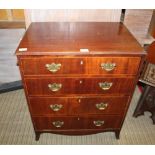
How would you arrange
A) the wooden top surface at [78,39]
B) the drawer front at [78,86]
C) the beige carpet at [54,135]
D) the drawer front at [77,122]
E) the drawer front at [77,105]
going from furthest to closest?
the beige carpet at [54,135] < the drawer front at [77,122] < the drawer front at [77,105] < the drawer front at [78,86] < the wooden top surface at [78,39]

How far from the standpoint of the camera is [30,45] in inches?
45.3

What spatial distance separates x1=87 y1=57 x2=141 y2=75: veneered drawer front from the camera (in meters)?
1.14

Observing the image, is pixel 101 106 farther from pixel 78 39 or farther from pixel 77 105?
pixel 78 39

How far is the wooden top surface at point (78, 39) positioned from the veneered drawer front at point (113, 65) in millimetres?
55

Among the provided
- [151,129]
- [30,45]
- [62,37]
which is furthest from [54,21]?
[151,129]

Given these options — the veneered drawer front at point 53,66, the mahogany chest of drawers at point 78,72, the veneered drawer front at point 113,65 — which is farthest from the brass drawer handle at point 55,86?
the veneered drawer front at point 113,65

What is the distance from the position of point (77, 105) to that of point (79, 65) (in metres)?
0.40

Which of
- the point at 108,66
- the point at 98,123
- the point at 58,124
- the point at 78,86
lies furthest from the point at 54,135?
the point at 108,66

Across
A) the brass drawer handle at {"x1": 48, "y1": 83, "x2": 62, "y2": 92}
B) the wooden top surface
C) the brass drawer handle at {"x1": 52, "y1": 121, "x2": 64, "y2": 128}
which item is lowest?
the brass drawer handle at {"x1": 52, "y1": 121, "x2": 64, "y2": 128}

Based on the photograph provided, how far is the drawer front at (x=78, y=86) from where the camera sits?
4.09 feet

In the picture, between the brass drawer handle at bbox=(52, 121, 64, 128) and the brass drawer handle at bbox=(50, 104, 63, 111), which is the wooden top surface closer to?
the brass drawer handle at bbox=(50, 104, 63, 111)

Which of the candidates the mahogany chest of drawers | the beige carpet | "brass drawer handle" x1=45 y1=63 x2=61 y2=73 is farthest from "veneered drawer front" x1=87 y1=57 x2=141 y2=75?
the beige carpet

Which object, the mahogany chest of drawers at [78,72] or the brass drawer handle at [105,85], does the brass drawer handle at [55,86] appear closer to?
the mahogany chest of drawers at [78,72]

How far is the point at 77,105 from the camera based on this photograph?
1.42 m
